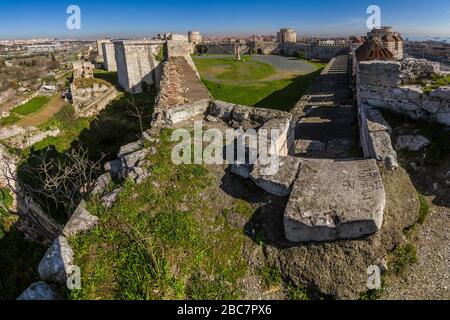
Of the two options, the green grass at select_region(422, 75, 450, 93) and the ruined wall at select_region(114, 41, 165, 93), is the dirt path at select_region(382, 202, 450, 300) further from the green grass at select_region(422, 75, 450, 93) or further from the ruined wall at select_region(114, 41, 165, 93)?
the ruined wall at select_region(114, 41, 165, 93)

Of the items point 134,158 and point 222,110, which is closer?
point 134,158

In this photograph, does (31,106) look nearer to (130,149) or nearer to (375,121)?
(130,149)

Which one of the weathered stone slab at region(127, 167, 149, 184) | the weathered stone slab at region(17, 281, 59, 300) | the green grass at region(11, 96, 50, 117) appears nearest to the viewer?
the weathered stone slab at region(17, 281, 59, 300)

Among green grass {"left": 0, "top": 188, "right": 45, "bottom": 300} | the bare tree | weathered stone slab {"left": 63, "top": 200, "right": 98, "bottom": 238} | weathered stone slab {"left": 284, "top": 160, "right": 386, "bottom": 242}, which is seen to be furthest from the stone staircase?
green grass {"left": 0, "top": 188, "right": 45, "bottom": 300}

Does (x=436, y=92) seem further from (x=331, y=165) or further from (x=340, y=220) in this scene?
(x=340, y=220)

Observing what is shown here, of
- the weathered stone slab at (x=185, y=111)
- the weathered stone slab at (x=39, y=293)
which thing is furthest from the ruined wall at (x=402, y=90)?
the weathered stone slab at (x=39, y=293)

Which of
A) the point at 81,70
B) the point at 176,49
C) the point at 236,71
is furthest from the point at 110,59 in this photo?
the point at 236,71
